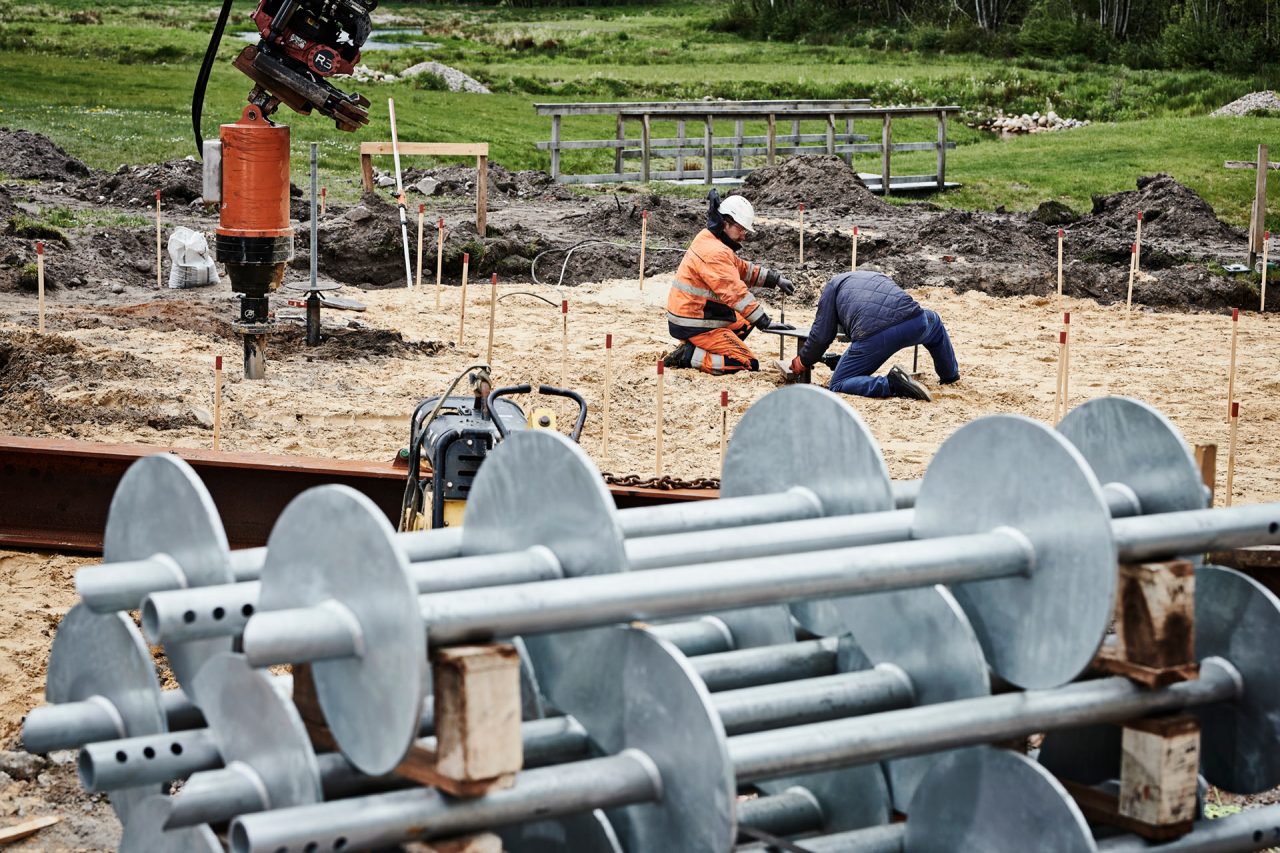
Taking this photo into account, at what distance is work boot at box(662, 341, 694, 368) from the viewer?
11797 millimetres

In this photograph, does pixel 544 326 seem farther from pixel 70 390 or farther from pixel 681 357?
pixel 70 390

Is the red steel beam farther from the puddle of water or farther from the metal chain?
the puddle of water

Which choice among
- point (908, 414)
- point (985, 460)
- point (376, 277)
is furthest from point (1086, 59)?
point (985, 460)

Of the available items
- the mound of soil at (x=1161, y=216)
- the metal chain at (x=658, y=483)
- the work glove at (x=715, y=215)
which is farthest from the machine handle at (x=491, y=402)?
the mound of soil at (x=1161, y=216)

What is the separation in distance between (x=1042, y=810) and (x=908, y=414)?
7.96 m

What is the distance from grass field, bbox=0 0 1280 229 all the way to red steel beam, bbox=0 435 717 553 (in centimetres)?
1394

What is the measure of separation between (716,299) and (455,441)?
6055mm

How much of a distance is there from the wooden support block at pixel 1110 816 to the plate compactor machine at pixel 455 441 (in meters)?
2.71

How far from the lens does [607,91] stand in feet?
125

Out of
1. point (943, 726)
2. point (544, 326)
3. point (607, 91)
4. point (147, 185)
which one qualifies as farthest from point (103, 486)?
point (607, 91)

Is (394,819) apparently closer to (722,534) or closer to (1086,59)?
(722,534)

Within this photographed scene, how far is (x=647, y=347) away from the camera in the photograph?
1270 centimetres

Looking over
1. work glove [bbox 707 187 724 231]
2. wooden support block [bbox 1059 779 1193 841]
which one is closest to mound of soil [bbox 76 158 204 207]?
work glove [bbox 707 187 724 231]

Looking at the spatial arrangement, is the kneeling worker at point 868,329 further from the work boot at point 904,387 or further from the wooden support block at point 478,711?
the wooden support block at point 478,711
